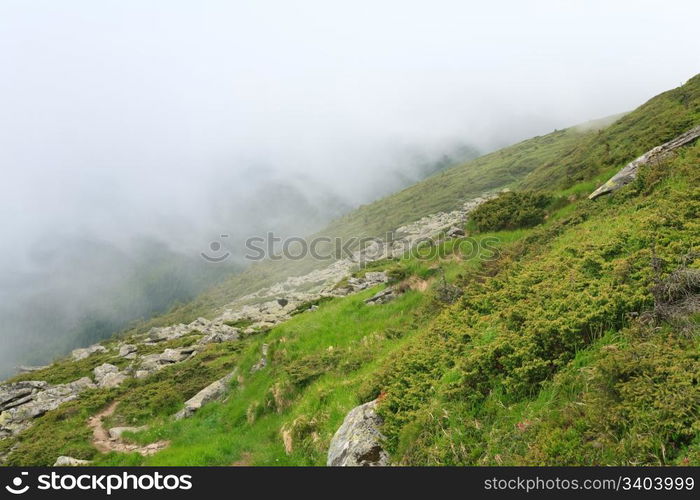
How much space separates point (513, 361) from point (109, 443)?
19.5 m

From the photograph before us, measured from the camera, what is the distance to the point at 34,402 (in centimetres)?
3341

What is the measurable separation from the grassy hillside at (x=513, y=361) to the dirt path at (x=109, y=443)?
0.68 meters

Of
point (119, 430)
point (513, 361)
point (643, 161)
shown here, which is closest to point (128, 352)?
point (119, 430)

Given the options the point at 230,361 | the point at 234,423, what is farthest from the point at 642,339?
the point at 230,361

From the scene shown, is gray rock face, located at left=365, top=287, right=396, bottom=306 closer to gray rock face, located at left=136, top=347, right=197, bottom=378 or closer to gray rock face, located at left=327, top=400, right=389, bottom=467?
gray rock face, located at left=327, top=400, right=389, bottom=467

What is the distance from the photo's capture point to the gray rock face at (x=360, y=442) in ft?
26.8

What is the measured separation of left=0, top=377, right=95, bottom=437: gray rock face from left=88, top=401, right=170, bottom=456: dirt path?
8.99m

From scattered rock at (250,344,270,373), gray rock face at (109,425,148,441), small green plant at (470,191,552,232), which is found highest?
small green plant at (470,191,552,232)

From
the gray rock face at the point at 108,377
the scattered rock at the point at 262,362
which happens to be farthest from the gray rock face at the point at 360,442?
the gray rock face at the point at 108,377

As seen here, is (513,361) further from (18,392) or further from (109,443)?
(18,392)

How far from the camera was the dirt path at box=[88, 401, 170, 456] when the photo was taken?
55.7ft

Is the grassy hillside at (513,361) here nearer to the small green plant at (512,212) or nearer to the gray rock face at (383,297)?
the small green plant at (512,212)

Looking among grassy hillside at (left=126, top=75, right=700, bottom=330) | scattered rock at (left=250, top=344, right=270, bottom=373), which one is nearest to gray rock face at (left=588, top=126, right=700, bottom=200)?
scattered rock at (left=250, top=344, right=270, bottom=373)

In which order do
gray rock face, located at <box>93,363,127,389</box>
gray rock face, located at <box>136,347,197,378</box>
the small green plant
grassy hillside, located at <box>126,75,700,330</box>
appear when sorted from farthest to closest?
grassy hillside, located at <box>126,75,700,330</box> < gray rock face, located at <box>136,347,197,378</box> < gray rock face, located at <box>93,363,127,389</box> < the small green plant
